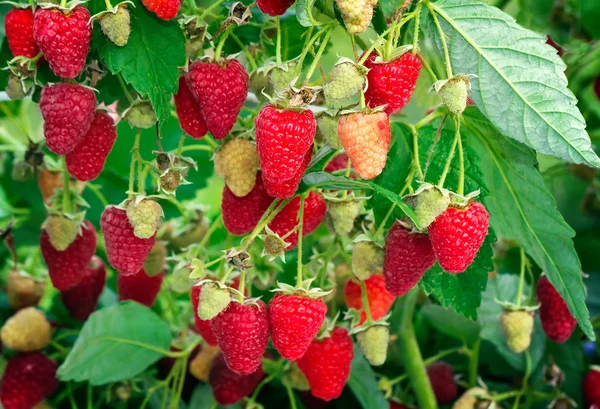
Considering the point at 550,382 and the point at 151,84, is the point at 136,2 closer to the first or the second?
the point at 151,84

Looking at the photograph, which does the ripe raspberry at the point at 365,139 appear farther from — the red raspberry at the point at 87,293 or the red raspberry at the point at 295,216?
the red raspberry at the point at 87,293

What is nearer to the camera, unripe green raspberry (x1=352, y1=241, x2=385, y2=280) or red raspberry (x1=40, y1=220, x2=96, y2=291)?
unripe green raspberry (x1=352, y1=241, x2=385, y2=280)

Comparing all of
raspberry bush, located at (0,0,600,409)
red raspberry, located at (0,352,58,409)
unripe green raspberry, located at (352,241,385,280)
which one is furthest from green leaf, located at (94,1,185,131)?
red raspberry, located at (0,352,58,409)

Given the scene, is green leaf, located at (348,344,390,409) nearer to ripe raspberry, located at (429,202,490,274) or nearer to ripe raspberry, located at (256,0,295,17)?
ripe raspberry, located at (429,202,490,274)

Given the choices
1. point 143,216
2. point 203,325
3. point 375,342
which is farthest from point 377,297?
point 143,216

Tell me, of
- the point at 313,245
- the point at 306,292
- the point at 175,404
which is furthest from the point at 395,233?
the point at 175,404

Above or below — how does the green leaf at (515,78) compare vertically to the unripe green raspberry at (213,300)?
above

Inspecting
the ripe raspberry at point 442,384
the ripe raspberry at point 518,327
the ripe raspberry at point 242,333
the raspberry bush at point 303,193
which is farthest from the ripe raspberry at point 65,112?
the ripe raspberry at point 442,384
